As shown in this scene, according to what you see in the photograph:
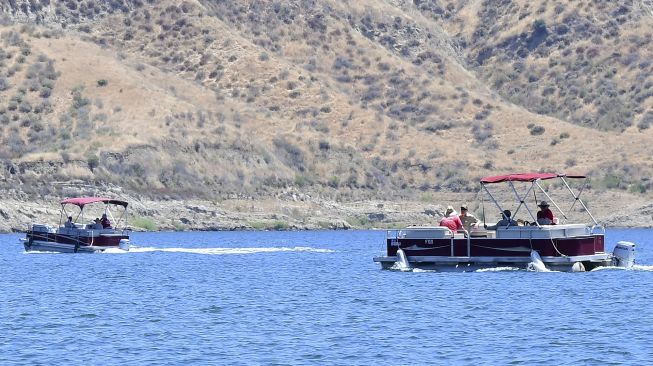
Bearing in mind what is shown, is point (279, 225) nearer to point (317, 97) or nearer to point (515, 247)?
point (317, 97)

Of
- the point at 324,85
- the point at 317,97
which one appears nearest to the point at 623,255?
the point at 317,97

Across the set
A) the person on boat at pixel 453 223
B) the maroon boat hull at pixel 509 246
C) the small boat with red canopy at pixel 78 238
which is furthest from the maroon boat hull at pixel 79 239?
the person on boat at pixel 453 223

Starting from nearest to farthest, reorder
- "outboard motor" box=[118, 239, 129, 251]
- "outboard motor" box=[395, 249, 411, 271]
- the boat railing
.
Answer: the boat railing, "outboard motor" box=[395, 249, 411, 271], "outboard motor" box=[118, 239, 129, 251]

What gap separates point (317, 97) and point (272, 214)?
25399 mm

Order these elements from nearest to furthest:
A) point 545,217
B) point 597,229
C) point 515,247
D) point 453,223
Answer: point 515,247 < point 545,217 < point 597,229 < point 453,223

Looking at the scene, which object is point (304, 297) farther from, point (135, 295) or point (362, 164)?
point (362, 164)

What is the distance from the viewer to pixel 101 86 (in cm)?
12938

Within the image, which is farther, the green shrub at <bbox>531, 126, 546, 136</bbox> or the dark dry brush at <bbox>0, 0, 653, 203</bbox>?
the green shrub at <bbox>531, 126, 546, 136</bbox>

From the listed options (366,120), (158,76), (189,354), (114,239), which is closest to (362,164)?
(366,120)

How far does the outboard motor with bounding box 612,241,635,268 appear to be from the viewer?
55875 millimetres

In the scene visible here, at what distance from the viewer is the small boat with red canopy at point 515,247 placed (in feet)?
175

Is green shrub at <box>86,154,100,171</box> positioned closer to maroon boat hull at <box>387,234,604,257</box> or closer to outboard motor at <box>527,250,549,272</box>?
maroon boat hull at <box>387,234,604,257</box>

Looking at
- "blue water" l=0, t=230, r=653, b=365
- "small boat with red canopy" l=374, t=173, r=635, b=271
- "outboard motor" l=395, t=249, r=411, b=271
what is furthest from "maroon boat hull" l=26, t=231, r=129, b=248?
"outboard motor" l=395, t=249, r=411, b=271

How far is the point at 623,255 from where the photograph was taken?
2205 inches
